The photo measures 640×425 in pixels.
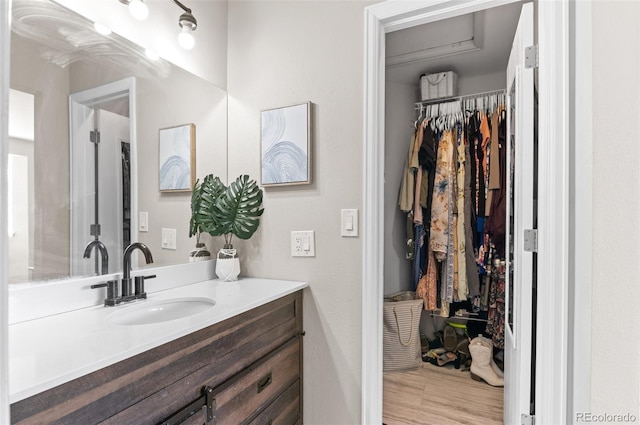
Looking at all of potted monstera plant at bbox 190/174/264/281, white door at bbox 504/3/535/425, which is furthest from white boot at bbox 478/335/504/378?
potted monstera plant at bbox 190/174/264/281

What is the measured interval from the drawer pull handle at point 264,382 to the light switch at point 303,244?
55cm

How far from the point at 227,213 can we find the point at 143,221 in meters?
0.37

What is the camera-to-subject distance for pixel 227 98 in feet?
6.15

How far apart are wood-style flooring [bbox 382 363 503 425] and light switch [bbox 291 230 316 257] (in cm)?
114

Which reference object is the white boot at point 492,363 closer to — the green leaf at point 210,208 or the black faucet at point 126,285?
the green leaf at point 210,208

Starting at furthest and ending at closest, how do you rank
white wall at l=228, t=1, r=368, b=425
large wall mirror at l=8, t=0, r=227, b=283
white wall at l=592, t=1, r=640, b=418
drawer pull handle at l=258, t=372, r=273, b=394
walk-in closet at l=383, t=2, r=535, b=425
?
walk-in closet at l=383, t=2, r=535, b=425
white wall at l=228, t=1, r=368, b=425
drawer pull handle at l=258, t=372, r=273, b=394
large wall mirror at l=8, t=0, r=227, b=283
white wall at l=592, t=1, r=640, b=418

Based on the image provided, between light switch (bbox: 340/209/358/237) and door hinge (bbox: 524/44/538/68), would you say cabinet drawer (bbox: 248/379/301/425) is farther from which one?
Answer: door hinge (bbox: 524/44/538/68)

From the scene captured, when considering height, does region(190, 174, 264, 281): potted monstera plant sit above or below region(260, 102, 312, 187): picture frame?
below

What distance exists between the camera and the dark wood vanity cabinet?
29.3 inches

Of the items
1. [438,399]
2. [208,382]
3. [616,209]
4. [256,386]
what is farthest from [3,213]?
[438,399]

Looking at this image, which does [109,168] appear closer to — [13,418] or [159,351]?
[159,351]

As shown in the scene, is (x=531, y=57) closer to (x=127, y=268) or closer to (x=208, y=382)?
(x=208, y=382)

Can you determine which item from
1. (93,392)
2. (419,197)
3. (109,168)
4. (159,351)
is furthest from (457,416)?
(109,168)

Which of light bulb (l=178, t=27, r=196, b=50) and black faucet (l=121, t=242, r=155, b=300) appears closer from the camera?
black faucet (l=121, t=242, r=155, b=300)
